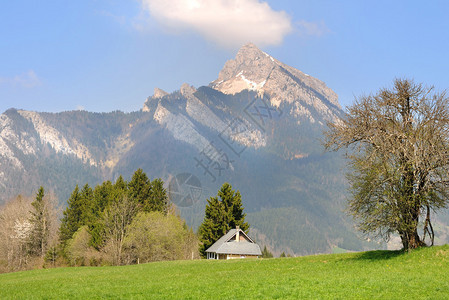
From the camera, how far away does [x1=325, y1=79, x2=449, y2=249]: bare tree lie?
3142cm

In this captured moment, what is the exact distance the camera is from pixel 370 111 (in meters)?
34.9

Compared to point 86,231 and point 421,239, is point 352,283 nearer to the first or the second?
point 421,239

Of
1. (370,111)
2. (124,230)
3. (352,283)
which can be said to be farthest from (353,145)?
(124,230)

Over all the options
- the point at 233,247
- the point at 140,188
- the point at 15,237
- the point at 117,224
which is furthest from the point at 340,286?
the point at 15,237

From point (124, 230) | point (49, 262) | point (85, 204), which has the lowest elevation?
point (49, 262)

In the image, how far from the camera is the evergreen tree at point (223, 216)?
268 ft

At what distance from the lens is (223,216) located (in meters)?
82.2

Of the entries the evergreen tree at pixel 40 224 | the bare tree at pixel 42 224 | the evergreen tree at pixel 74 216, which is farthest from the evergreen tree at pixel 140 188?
the evergreen tree at pixel 40 224

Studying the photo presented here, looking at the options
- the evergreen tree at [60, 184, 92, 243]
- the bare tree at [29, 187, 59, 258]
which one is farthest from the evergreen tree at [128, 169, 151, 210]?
the bare tree at [29, 187, 59, 258]

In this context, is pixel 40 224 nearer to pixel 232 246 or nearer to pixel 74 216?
pixel 74 216

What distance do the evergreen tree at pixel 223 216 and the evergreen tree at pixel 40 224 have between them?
36.8m

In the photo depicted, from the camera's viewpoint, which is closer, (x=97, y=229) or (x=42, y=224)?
(x=97, y=229)

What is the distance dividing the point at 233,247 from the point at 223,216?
23.7ft

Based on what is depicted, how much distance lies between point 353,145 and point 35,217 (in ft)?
256
